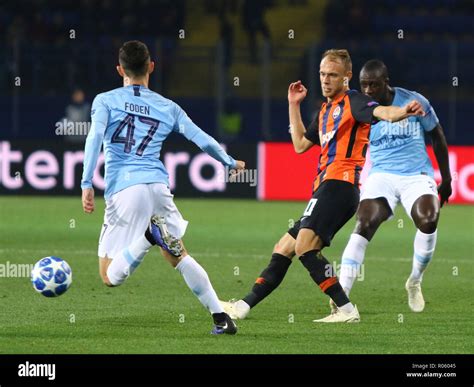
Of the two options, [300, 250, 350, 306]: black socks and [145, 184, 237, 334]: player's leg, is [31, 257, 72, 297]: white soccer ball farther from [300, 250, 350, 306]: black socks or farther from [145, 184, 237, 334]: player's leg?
[300, 250, 350, 306]: black socks

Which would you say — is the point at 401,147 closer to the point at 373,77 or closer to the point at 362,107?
the point at 373,77

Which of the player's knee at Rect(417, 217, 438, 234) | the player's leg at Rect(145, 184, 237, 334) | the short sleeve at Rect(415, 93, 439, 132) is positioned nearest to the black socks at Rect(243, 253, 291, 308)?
the player's leg at Rect(145, 184, 237, 334)

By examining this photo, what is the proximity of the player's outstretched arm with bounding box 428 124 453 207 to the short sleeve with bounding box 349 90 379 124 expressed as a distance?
1.81 meters

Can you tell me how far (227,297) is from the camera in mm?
10297

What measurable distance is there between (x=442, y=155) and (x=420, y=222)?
22.9 inches

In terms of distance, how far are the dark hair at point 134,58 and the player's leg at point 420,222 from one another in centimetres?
296

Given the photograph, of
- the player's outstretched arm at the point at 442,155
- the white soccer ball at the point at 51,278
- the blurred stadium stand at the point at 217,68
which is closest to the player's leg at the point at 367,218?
the player's outstretched arm at the point at 442,155

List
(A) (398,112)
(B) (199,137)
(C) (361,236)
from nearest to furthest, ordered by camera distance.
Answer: (A) (398,112) → (B) (199,137) → (C) (361,236)

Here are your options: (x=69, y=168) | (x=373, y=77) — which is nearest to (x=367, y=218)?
(x=373, y=77)

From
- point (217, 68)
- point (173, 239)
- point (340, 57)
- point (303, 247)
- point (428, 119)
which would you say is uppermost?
point (217, 68)

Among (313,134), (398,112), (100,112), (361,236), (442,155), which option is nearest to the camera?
(398,112)

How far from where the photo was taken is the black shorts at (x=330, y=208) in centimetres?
846

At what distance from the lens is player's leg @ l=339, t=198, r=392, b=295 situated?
941 centimetres
